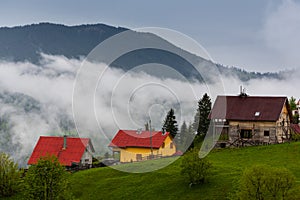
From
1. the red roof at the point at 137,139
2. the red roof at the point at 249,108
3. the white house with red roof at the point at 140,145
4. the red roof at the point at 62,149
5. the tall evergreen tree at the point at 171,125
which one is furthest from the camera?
the tall evergreen tree at the point at 171,125

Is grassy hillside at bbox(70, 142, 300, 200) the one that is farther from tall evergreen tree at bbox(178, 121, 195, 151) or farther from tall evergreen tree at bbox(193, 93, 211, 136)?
tall evergreen tree at bbox(193, 93, 211, 136)

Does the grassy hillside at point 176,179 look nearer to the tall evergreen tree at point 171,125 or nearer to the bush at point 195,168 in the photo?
the bush at point 195,168

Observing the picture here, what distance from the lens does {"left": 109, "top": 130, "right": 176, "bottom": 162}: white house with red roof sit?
2510 inches

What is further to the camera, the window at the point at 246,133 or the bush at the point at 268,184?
the window at the point at 246,133

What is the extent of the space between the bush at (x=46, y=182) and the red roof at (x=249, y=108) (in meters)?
30.6

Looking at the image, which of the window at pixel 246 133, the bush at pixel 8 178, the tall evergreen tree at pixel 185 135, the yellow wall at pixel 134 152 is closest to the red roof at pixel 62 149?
the yellow wall at pixel 134 152

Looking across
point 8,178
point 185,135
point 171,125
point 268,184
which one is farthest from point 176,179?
point 185,135

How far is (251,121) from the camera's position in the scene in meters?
59.7

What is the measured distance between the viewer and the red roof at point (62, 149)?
6141cm

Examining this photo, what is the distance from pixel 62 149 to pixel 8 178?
54.9 feet

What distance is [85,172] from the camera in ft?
165

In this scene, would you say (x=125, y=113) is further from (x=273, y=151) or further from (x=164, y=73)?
(x=273, y=151)

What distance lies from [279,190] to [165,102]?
18023mm

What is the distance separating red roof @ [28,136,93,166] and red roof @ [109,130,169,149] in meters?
3.96
